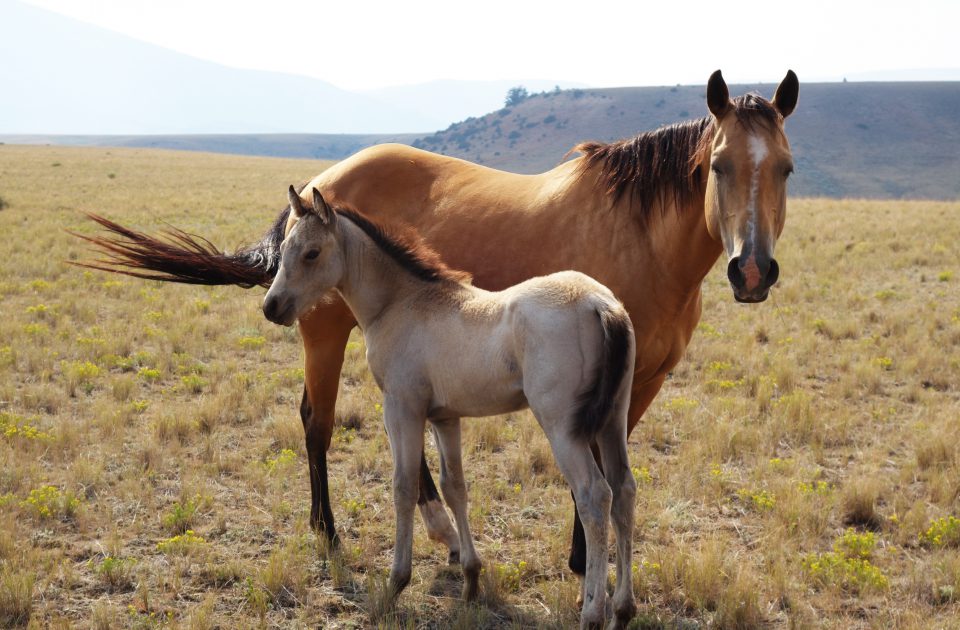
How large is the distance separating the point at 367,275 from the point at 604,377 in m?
1.55

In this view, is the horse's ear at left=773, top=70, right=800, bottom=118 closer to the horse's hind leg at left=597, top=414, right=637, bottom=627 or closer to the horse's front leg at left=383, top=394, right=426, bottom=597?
the horse's hind leg at left=597, top=414, right=637, bottom=627

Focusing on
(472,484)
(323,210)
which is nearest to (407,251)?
(323,210)

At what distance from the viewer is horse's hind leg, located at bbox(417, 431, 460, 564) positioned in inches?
187

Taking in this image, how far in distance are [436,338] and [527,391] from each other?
2.13 ft

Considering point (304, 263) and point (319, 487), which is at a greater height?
point (304, 263)

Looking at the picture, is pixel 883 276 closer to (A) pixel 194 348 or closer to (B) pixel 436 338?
(A) pixel 194 348

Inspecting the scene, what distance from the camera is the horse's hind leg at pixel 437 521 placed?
4.76m

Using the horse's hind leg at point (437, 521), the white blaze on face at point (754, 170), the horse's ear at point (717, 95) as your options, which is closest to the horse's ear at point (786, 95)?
the horse's ear at point (717, 95)

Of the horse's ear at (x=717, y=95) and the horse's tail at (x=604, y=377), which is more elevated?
the horse's ear at (x=717, y=95)

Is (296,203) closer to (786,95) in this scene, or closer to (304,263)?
(304,263)

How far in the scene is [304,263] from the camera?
4078mm

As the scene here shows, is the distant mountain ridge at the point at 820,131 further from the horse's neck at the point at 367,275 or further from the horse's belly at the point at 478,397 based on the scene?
the horse's belly at the point at 478,397

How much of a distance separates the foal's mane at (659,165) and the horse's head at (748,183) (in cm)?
15

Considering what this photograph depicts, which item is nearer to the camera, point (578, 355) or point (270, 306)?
point (578, 355)
